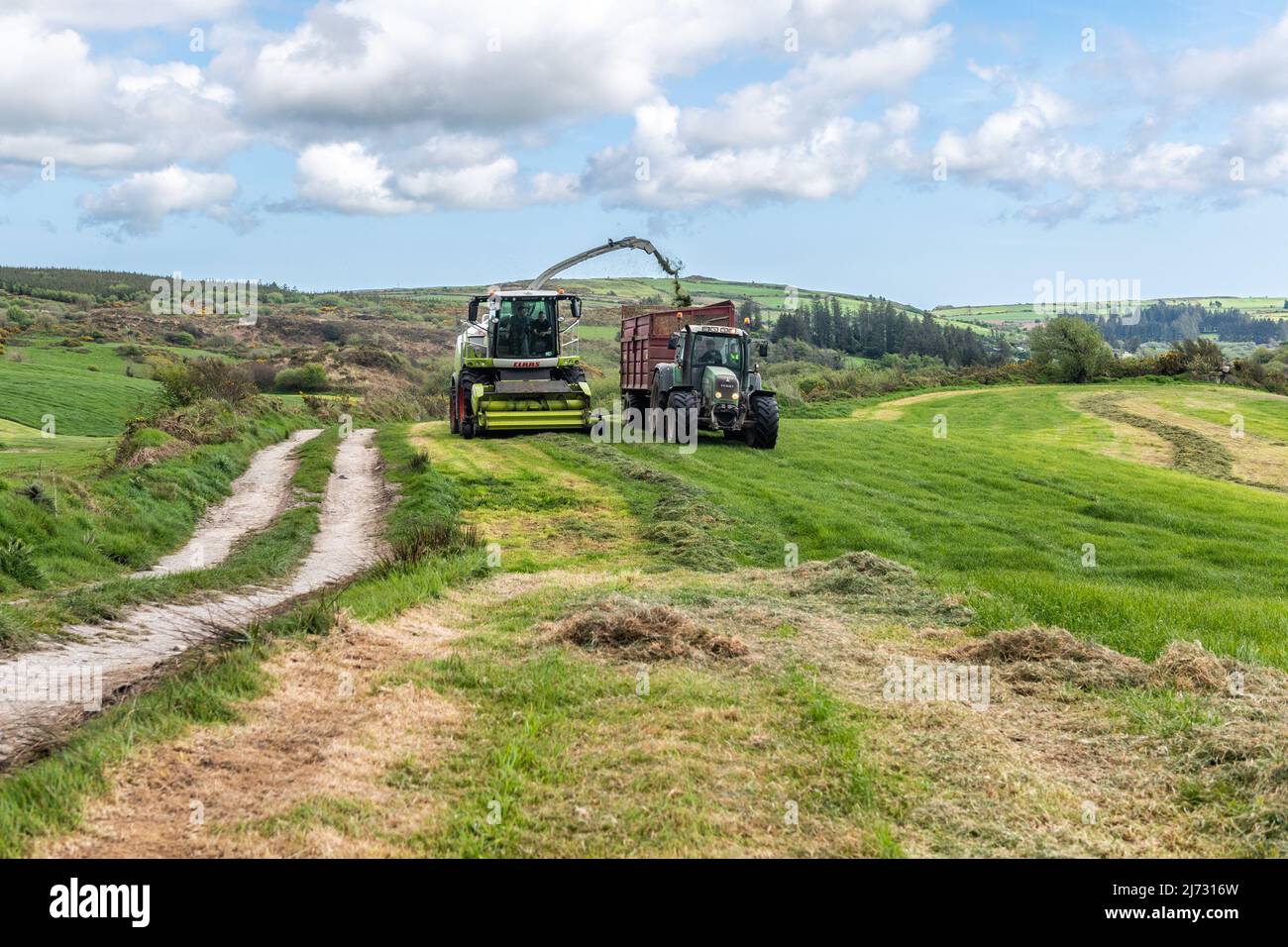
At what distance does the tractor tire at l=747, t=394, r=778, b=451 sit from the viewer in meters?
26.4

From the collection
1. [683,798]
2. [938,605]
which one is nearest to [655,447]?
[938,605]

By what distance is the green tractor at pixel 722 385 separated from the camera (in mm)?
26250

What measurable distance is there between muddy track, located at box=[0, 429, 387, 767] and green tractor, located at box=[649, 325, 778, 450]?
11594 mm

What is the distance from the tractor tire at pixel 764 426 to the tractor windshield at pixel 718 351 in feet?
4.05

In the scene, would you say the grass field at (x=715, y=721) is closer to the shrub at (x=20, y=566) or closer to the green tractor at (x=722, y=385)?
the shrub at (x=20, y=566)

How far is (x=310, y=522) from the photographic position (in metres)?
18.6

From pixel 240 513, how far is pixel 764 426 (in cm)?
1276

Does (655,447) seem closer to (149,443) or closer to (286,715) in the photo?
(149,443)

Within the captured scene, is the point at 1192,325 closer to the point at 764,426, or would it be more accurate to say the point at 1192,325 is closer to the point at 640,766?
the point at 764,426

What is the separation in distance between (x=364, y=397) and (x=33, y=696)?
4754 centimetres

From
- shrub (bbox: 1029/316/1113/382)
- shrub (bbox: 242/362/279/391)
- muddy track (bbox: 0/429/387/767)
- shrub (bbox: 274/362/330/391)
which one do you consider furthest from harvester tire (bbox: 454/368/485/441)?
shrub (bbox: 1029/316/1113/382)

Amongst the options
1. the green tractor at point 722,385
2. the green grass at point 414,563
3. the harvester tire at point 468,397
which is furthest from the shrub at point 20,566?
the harvester tire at point 468,397

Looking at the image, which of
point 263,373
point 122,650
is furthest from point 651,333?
point 263,373

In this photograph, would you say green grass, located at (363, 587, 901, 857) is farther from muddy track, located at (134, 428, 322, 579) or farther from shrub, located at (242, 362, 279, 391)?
shrub, located at (242, 362, 279, 391)
